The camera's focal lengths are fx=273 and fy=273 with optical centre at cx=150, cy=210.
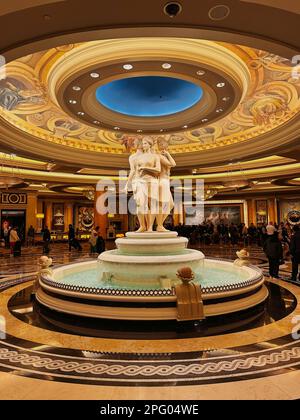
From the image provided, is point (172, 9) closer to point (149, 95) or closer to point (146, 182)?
point (146, 182)

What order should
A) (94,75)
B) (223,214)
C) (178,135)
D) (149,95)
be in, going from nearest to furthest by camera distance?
(94,75) < (149,95) < (178,135) < (223,214)

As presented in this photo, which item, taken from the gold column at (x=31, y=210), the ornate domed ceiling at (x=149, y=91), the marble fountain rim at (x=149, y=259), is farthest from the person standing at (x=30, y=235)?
the marble fountain rim at (x=149, y=259)

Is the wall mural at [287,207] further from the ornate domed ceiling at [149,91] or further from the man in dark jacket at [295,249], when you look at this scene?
the man in dark jacket at [295,249]

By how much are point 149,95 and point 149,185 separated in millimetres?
2433

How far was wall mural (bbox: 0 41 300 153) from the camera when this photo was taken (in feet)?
16.5

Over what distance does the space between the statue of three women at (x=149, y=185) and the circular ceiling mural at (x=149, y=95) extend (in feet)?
4.45

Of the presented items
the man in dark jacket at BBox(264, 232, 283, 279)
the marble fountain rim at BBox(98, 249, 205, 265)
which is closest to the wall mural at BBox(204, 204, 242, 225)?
the man in dark jacket at BBox(264, 232, 283, 279)

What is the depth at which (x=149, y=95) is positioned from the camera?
21.7 ft

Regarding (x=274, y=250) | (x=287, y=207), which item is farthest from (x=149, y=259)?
→ (x=287, y=207)

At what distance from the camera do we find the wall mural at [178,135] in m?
5.04

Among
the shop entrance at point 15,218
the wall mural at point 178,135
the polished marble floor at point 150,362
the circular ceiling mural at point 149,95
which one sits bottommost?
the polished marble floor at point 150,362

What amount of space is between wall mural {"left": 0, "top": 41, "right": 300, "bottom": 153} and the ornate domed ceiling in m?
0.02
